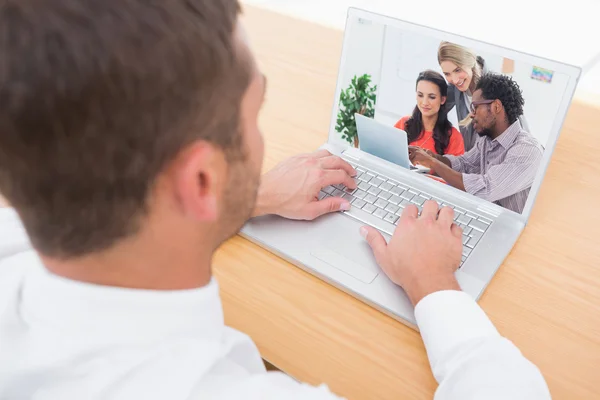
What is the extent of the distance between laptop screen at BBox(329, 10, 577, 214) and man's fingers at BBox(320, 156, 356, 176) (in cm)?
10

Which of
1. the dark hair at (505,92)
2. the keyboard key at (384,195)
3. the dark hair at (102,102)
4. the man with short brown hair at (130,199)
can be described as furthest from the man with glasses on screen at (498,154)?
the dark hair at (102,102)

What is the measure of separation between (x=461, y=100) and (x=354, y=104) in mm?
206

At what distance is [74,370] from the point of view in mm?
478

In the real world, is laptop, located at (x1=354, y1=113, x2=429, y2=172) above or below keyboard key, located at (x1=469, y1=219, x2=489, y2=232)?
above

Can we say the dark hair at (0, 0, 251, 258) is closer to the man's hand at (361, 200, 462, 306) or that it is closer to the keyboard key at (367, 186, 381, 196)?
the man's hand at (361, 200, 462, 306)

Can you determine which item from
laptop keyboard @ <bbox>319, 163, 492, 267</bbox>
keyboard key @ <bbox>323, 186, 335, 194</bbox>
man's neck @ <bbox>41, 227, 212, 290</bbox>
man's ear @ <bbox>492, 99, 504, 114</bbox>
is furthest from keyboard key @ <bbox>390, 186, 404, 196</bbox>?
man's neck @ <bbox>41, 227, 212, 290</bbox>

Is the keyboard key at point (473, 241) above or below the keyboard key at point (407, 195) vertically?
below

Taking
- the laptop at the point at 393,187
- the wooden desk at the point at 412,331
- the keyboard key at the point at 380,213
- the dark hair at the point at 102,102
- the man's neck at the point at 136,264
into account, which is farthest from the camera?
the keyboard key at the point at 380,213

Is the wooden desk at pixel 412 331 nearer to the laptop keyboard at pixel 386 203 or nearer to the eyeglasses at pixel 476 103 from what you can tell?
the laptop keyboard at pixel 386 203

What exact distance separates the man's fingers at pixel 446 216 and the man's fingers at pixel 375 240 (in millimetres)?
103

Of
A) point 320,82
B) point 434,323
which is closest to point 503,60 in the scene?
point 434,323

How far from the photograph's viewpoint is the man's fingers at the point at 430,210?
34.6 inches

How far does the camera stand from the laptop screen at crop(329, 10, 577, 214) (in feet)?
2.76

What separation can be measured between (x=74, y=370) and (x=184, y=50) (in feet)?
0.96
